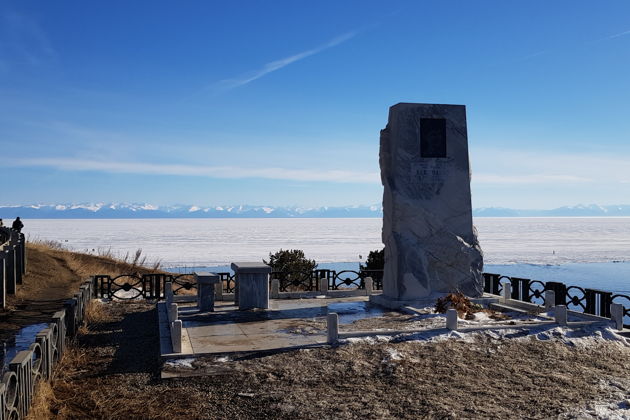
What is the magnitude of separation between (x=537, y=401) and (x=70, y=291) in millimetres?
17489

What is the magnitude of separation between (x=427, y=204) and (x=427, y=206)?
51 millimetres

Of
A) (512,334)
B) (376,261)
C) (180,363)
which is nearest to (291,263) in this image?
(376,261)

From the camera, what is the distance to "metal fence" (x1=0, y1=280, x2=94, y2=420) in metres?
6.30

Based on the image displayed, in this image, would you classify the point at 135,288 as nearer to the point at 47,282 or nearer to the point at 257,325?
the point at 47,282

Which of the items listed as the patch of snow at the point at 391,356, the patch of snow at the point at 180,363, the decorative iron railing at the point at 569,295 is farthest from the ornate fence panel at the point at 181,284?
Answer: the decorative iron railing at the point at 569,295

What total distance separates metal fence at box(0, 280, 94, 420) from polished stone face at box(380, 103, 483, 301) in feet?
24.9

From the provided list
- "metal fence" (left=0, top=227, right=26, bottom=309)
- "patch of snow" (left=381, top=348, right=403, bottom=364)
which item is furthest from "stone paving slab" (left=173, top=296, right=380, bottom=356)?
"metal fence" (left=0, top=227, right=26, bottom=309)

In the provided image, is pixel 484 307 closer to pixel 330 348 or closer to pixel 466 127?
pixel 466 127

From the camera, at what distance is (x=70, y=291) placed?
69.6ft

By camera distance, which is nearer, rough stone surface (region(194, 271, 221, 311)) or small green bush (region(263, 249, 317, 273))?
rough stone surface (region(194, 271, 221, 311))

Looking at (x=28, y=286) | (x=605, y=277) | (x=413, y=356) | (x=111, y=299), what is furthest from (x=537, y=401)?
(x=605, y=277)

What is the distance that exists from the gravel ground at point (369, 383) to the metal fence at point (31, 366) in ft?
0.99

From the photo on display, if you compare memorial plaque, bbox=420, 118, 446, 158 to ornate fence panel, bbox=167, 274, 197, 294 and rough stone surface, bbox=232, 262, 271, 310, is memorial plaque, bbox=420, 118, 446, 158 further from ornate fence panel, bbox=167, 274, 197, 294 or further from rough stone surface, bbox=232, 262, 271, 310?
ornate fence panel, bbox=167, 274, 197, 294

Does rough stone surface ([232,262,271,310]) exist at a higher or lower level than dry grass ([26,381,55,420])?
higher
